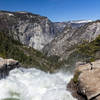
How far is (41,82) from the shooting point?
3191 cm

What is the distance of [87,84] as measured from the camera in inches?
878

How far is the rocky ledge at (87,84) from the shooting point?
21.2 meters

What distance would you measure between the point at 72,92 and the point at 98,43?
33.7 meters

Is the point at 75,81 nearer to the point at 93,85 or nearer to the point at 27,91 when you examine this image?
the point at 93,85

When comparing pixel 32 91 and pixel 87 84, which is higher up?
pixel 87 84

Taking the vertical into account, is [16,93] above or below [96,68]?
below

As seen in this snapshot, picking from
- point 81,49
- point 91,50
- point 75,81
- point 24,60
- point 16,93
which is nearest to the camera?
point 75,81

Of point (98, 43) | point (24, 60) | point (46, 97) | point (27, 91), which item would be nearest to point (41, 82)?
point (27, 91)

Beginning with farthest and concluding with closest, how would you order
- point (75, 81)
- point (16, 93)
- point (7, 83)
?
1. point (7, 83)
2. point (16, 93)
3. point (75, 81)

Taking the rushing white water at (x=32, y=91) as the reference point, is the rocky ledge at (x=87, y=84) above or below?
above

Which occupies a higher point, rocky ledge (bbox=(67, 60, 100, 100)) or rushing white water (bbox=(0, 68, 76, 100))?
rocky ledge (bbox=(67, 60, 100, 100))

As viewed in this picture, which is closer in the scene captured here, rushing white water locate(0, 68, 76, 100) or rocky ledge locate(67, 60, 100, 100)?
rocky ledge locate(67, 60, 100, 100)

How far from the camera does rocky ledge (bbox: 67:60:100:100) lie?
834 inches

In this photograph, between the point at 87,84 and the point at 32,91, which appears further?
the point at 32,91
